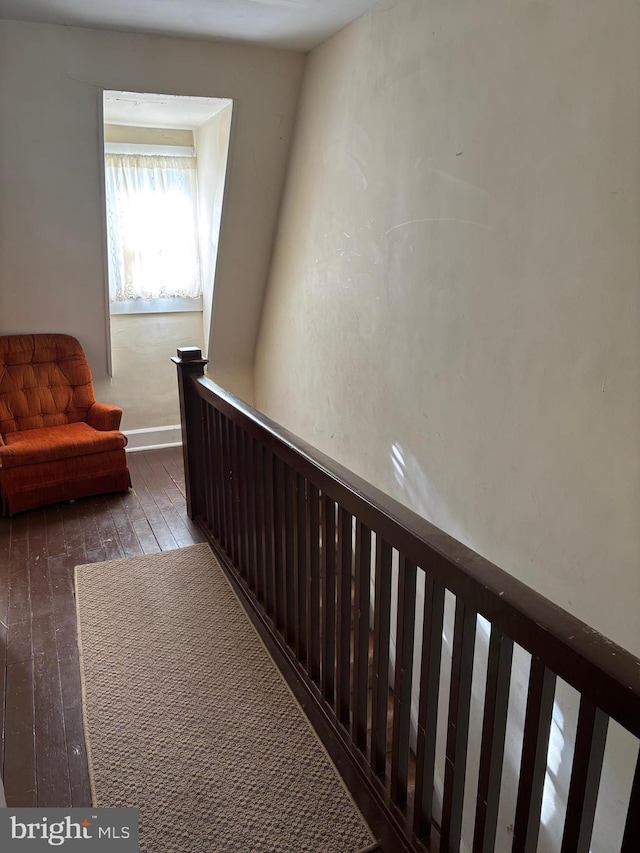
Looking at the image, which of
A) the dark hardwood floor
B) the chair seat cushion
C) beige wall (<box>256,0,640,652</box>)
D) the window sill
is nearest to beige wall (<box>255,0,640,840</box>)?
beige wall (<box>256,0,640,652</box>)

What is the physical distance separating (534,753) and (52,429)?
352cm

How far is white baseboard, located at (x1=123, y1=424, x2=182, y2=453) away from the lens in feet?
15.6

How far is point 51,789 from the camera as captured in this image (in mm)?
1732

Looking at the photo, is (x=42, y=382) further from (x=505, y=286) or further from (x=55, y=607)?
(x=505, y=286)

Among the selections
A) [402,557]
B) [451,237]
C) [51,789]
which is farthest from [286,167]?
[51,789]

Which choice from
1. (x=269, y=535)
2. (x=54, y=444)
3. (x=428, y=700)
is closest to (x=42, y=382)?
(x=54, y=444)

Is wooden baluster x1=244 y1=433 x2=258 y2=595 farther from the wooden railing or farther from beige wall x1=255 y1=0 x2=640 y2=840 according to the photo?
beige wall x1=255 y1=0 x2=640 y2=840

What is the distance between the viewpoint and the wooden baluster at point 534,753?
3.41 feet

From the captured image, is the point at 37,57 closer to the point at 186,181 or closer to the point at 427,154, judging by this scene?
the point at 186,181

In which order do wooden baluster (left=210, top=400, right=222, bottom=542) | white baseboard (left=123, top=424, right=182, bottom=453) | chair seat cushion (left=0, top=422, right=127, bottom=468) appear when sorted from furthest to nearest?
white baseboard (left=123, top=424, right=182, bottom=453)
chair seat cushion (left=0, top=422, right=127, bottom=468)
wooden baluster (left=210, top=400, right=222, bottom=542)

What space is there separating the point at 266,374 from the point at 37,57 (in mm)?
2363

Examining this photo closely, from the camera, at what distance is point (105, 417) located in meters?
3.92

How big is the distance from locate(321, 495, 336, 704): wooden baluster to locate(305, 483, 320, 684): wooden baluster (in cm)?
7

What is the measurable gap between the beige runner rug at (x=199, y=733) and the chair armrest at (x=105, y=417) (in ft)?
4.53
